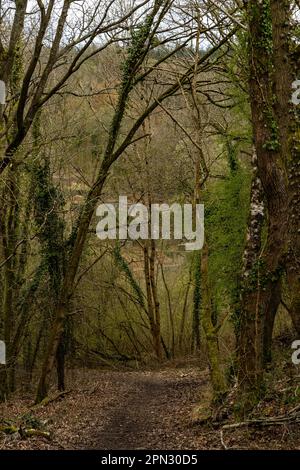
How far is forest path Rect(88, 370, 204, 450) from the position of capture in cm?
951

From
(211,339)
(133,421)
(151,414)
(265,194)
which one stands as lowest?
(151,414)

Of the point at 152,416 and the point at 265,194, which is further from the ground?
the point at 265,194

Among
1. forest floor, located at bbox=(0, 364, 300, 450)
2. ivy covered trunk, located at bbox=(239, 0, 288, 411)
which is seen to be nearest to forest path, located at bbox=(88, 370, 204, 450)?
forest floor, located at bbox=(0, 364, 300, 450)

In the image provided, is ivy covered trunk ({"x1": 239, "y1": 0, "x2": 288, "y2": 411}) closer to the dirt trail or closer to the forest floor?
the forest floor

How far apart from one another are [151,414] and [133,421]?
94 centimetres

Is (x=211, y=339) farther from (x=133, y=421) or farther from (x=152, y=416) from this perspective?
(x=152, y=416)

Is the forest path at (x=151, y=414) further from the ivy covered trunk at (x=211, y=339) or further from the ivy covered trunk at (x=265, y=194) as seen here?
the ivy covered trunk at (x=265, y=194)

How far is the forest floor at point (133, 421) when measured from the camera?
8.41 m

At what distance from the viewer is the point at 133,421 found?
39.3ft

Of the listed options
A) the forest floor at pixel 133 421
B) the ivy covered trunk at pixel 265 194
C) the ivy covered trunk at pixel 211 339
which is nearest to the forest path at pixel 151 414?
the forest floor at pixel 133 421

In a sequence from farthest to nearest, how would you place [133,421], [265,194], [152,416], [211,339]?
[152,416] < [133,421] < [211,339] < [265,194]

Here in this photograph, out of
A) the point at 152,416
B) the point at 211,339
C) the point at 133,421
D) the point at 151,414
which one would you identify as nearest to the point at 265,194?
the point at 211,339
